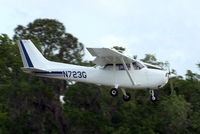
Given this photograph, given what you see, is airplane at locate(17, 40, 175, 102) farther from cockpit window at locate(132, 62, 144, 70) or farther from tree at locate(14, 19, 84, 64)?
tree at locate(14, 19, 84, 64)

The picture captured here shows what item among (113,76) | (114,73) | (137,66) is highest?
(137,66)

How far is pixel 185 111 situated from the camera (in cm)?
3100

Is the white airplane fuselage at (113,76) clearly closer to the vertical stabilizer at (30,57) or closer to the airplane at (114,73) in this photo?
the airplane at (114,73)

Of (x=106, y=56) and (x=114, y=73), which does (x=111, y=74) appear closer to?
(x=114, y=73)

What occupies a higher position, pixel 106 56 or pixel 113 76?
pixel 106 56

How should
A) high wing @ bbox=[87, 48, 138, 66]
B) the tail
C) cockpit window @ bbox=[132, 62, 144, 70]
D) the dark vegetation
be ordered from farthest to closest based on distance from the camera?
1. the dark vegetation
2. the tail
3. cockpit window @ bbox=[132, 62, 144, 70]
4. high wing @ bbox=[87, 48, 138, 66]

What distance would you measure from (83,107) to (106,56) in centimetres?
1284

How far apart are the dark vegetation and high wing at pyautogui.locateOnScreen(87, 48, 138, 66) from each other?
9.40m

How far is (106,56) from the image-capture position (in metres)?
21.2

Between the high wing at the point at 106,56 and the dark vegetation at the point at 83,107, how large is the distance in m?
9.40

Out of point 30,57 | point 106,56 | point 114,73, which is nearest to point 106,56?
point 106,56

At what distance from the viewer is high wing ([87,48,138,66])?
67.0 feet

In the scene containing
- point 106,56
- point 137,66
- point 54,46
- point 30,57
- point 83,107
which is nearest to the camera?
point 106,56

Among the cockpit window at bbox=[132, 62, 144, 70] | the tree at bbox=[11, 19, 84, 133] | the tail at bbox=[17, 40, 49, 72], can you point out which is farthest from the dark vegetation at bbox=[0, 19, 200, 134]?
the cockpit window at bbox=[132, 62, 144, 70]
